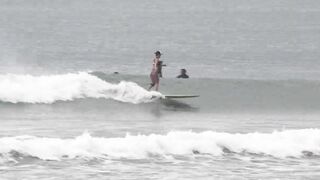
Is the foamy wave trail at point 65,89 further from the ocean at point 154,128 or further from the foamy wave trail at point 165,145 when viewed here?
the foamy wave trail at point 165,145

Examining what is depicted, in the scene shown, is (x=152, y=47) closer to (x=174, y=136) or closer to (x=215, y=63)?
(x=215, y=63)

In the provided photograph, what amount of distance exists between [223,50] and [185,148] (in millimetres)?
70701

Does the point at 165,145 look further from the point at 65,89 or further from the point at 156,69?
the point at 65,89

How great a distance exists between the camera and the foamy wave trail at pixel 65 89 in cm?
2870

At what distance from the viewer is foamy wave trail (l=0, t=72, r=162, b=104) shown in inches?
1130

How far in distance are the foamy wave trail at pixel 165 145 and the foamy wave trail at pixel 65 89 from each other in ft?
27.6

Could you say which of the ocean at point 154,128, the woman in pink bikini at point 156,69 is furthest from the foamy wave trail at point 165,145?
the woman in pink bikini at point 156,69

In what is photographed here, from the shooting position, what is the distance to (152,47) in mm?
94688

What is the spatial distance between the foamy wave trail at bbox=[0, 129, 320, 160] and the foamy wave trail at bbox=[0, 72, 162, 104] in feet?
27.6

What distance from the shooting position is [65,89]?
98.2ft

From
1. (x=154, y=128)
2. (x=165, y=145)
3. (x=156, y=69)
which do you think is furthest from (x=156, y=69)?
(x=165, y=145)

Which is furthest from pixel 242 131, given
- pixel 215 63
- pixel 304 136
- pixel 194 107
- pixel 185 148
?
pixel 215 63

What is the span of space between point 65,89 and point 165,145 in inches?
420

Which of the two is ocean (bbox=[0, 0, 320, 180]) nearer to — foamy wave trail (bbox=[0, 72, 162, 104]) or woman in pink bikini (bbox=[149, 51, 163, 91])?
foamy wave trail (bbox=[0, 72, 162, 104])
